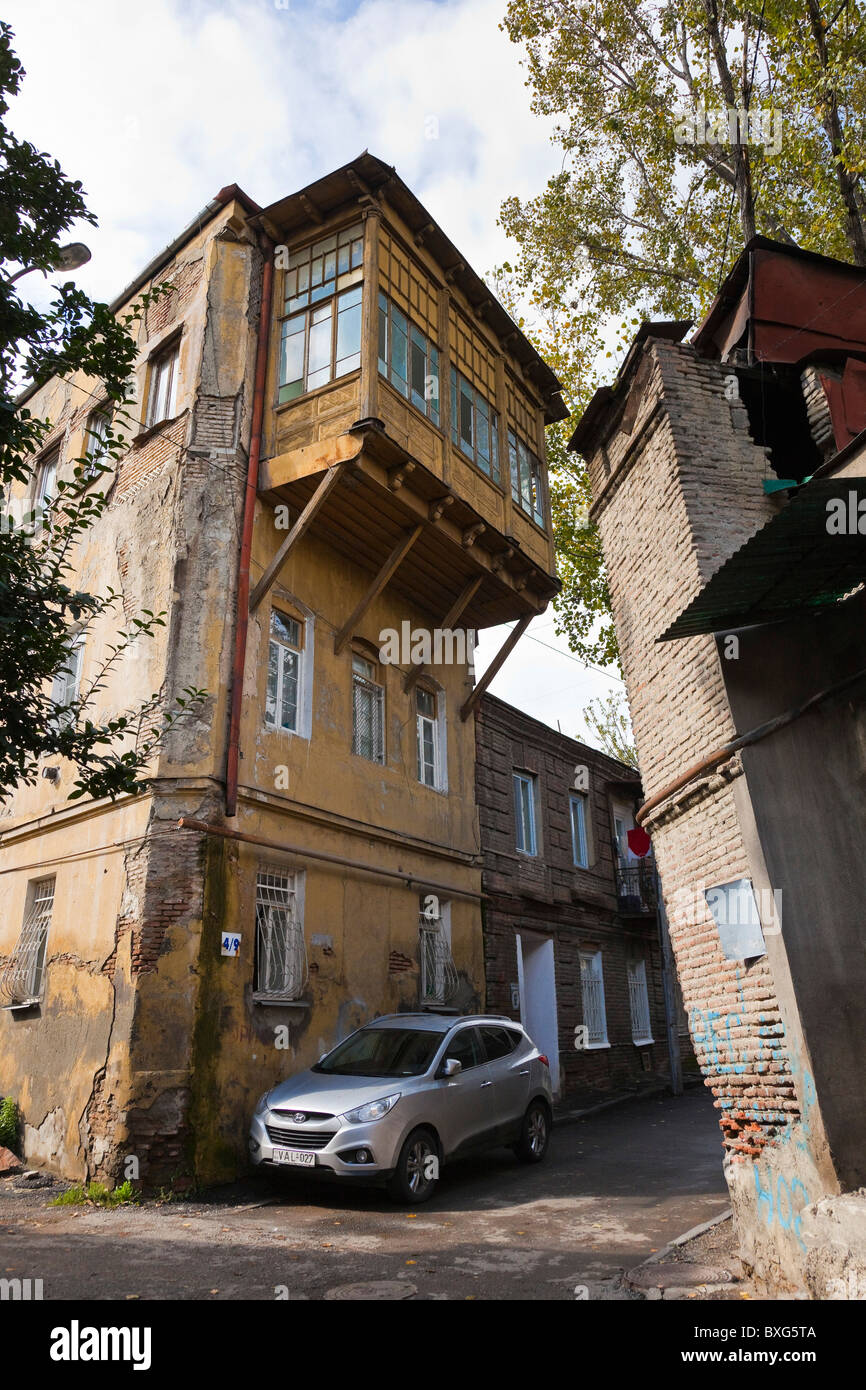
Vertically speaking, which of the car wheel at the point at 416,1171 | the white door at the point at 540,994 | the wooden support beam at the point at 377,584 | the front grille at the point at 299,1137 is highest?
the wooden support beam at the point at 377,584

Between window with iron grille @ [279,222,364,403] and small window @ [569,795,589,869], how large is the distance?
1051 centimetres

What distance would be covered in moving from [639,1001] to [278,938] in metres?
11.9

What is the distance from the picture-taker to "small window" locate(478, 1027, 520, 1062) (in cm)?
991

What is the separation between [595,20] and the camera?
51.6 ft

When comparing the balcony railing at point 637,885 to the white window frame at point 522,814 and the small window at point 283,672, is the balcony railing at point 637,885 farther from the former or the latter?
the small window at point 283,672

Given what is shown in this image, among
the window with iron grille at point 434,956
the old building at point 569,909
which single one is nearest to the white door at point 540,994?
the old building at point 569,909

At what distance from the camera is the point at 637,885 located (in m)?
19.8

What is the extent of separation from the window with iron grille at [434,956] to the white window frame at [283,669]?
3.58 metres

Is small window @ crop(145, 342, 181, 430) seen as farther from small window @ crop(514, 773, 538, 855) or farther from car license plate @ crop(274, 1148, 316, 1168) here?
car license plate @ crop(274, 1148, 316, 1168)

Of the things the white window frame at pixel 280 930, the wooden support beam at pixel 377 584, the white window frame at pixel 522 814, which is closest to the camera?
the white window frame at pixel 280 930

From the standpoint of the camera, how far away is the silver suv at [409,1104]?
7812 mm
